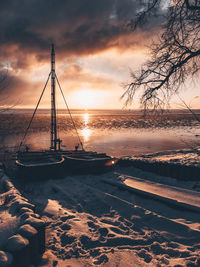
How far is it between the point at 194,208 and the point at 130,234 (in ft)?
7.87

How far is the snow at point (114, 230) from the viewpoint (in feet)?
12.9

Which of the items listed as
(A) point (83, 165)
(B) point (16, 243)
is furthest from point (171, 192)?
(B) point (16, 243)

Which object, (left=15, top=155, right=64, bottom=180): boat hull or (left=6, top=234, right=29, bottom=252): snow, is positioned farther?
(left=15, top=155, right=64, bottom=180): boat hull

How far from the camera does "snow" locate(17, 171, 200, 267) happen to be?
394cm

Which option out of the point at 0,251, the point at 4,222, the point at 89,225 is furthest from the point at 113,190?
the point at 0,251

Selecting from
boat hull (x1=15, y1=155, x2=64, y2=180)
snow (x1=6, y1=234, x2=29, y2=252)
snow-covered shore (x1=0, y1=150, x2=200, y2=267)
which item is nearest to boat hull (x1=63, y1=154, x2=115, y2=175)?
boat hull (x1=15, y1=155, x2=64, y2=180)

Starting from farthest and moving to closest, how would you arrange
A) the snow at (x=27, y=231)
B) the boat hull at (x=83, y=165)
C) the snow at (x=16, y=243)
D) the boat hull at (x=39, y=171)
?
the boat hull at (x=83, y=165)
the boat hull at (x=39, y=171)
the snow at (x=27, y=231)
the snow at (x=16, y=243)

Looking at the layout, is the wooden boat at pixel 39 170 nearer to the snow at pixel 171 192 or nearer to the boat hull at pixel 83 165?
the boat hull at pixel 83 165

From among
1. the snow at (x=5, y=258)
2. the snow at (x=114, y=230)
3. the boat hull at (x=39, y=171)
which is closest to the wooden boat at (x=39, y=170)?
the boat hull at (x=39, y=171)

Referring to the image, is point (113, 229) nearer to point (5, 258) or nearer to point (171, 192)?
point (5, 258)

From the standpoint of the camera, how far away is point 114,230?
5.06 metres

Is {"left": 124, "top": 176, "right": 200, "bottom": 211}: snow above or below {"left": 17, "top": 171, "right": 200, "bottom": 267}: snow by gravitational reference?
above

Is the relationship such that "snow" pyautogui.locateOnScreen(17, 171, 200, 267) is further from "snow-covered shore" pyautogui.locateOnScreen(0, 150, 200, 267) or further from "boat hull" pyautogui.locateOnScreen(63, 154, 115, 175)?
"boat hull" pyautogui.locateOnScreen(63, 154, 115, 175)

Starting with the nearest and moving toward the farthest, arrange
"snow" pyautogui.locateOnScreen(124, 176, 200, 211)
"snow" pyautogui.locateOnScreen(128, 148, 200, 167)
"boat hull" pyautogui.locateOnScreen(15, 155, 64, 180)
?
"snow" pyautogui.locateOnScreen(124, 176, 200, 211)
"boat hull" pyautogui.locateOnScreen(15, 155, 64, 180)
"snow" pyautogui.locateOnScreen(128, 148, 200, 167)
